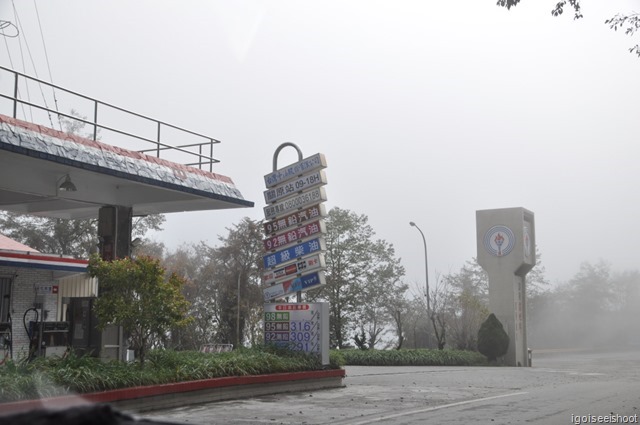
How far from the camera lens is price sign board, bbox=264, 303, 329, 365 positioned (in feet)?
63.3

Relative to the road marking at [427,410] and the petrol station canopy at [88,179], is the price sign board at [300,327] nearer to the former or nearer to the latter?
the petrol station canopy at [88,179]

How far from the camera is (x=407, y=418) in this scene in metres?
12.2

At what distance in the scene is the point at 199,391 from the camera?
1451 cm

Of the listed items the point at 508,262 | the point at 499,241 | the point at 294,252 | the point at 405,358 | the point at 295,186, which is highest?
the point at 499,241

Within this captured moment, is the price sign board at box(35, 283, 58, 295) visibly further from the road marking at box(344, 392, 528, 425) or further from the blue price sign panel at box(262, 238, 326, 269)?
the road marking at box(344, 392, 528, 425)

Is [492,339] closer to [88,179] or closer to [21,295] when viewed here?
[21,295]

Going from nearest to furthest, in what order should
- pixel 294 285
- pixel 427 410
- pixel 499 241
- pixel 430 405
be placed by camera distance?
pixel 427 410, pixel 430 405, pixel 294 285, pixel 499 241

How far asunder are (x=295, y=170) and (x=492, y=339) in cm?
2079

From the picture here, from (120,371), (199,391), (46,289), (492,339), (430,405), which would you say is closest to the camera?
(120,371)

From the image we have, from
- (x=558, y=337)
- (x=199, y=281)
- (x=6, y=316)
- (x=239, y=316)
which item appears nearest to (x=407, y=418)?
(x=6, y=316)

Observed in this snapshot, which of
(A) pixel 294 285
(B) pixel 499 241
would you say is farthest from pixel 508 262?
(A) pixel 294 285

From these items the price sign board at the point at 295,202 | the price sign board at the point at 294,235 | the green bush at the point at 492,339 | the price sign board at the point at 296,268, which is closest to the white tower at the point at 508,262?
the green bush at the point at 492,339

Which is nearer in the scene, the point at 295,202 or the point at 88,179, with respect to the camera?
the point at 88,179

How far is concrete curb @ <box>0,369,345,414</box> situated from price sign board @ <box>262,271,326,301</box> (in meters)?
2.55
